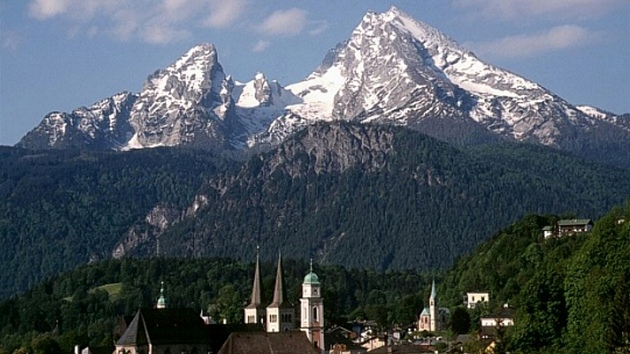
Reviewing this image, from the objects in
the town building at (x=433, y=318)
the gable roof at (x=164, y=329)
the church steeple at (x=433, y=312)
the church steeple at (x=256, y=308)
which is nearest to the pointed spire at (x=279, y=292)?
the church steeple at (x=256, y=308)

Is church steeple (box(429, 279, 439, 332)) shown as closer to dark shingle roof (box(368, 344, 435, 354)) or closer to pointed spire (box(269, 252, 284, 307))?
pointed spire (box(269, 252, 284, 307))

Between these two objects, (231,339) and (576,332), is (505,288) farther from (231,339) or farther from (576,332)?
(576,332)

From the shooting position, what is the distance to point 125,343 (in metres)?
153

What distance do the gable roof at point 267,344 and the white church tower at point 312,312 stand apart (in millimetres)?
16833

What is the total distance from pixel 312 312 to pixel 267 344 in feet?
75.4

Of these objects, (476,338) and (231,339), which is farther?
(231,339)

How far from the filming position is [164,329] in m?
155

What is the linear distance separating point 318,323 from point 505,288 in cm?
2665

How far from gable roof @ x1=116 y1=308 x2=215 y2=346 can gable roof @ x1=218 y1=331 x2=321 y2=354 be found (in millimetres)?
9617

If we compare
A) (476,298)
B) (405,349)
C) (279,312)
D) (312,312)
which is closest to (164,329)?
(279,312)

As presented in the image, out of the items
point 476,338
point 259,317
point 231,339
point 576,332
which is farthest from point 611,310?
point 259,317

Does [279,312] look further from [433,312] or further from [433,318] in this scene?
[433,312]

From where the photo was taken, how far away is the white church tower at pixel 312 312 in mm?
164625

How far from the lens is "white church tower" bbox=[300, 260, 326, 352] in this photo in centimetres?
16462
